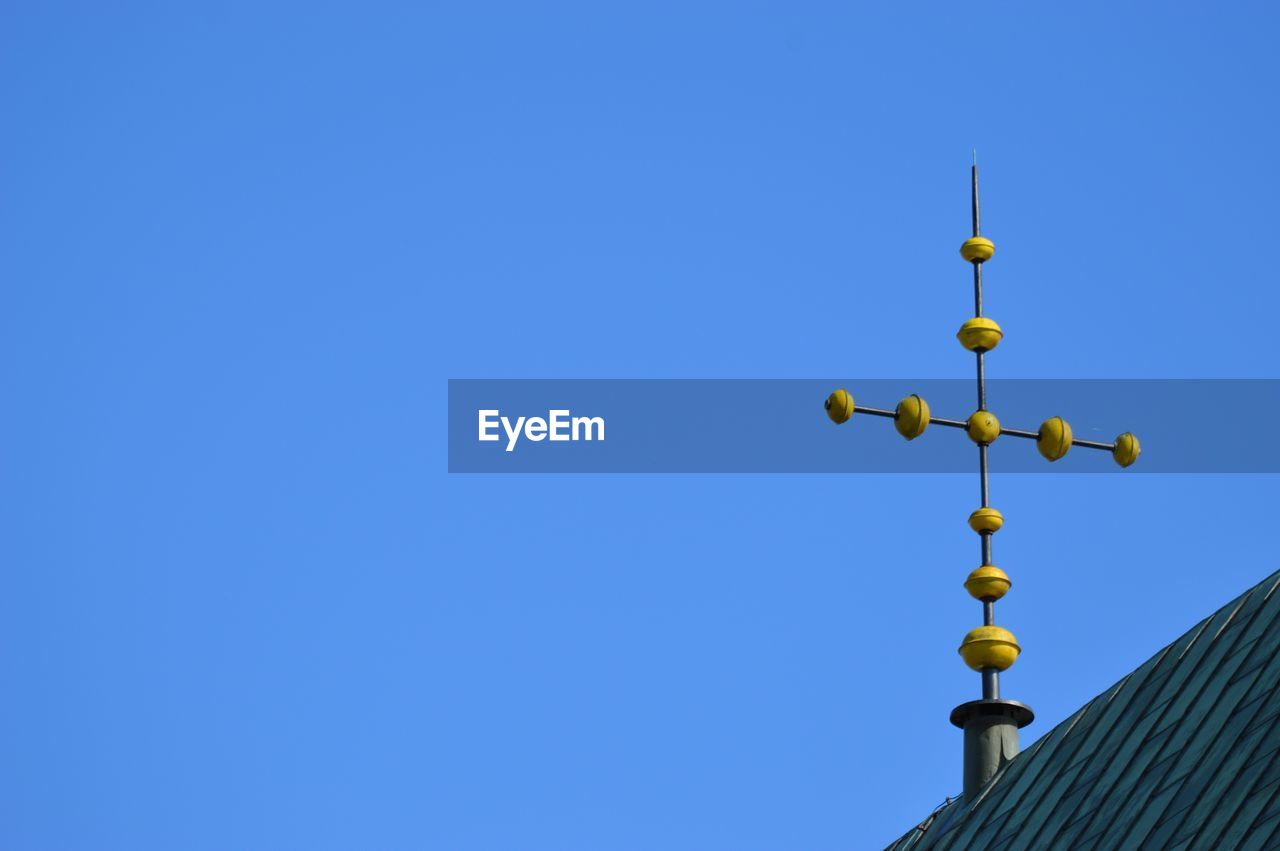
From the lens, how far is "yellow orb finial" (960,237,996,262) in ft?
127

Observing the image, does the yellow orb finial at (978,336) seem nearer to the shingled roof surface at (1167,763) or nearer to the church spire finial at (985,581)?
the church spire finial at (985,581)

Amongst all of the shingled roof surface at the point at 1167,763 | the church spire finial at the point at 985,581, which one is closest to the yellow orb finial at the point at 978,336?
the church spire finial at the point at 985,581

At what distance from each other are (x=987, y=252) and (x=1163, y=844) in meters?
12.5

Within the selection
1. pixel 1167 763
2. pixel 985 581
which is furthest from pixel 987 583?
pixel 1167 763

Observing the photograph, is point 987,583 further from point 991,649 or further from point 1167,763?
point 1167,763

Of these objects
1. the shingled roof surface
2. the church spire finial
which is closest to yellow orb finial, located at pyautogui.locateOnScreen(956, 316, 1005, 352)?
the church spire finial

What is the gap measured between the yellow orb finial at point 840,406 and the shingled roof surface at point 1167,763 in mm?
4128

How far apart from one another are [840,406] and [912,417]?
798 millimetres

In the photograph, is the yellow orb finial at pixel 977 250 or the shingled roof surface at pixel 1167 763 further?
the yellow orb finial at pixel 977 250

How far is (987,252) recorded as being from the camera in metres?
38.7

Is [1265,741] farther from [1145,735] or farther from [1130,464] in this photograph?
[1130,464]

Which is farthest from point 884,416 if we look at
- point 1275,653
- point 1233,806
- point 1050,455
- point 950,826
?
point 1233,806

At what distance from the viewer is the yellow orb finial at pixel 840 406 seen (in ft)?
116

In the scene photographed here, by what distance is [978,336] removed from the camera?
3756cm
